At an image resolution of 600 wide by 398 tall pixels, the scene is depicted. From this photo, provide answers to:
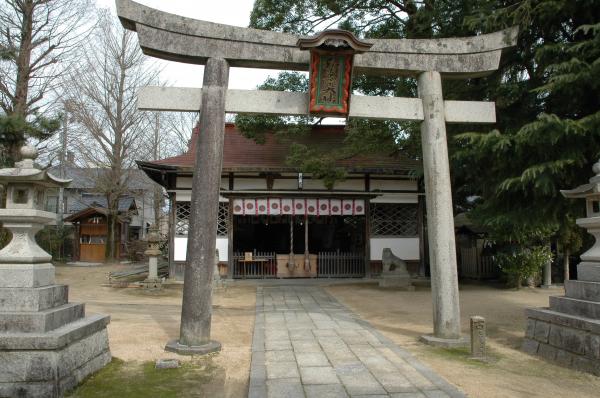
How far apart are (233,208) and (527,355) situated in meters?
11.3

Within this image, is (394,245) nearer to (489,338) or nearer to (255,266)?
(255,266)

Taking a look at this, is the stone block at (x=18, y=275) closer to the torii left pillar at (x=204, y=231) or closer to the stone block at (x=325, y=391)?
the torii left pillar at (x=204, y=231)

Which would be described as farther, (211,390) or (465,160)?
(465,160)

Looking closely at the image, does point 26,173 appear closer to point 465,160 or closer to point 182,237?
point 465,160

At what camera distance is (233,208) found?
15.8 metres

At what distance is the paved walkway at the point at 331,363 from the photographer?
438 cm

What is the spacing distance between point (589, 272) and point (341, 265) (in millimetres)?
11258

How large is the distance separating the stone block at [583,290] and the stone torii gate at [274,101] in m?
1.49

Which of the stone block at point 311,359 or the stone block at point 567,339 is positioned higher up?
the stone block at point 567,339

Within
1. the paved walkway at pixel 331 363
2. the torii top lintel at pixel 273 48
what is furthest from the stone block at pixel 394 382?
the torii top lintel at pixel 273 48

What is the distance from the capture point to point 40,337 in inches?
163

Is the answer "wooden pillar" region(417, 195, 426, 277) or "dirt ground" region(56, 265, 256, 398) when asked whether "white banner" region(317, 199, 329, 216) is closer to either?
"wooden pillar" region(417, 195, 426, 277)

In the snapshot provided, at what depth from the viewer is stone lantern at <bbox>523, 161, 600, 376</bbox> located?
5.22 meters

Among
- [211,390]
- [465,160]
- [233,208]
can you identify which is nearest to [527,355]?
[465,160]
